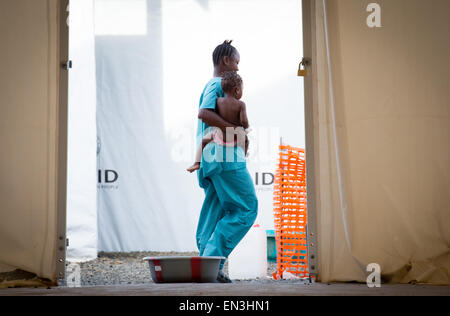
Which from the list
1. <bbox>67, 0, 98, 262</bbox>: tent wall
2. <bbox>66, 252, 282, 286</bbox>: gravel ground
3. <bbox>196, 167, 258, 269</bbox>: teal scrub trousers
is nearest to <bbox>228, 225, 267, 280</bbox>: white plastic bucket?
<bbox>66, 252, 282, 286</bbox>: gravel ground

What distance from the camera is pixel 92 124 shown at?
18.1ft

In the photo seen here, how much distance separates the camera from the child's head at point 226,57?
13.4ft

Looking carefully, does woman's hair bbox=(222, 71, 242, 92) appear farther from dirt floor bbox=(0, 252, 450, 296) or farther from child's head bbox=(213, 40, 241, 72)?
dirt floor bbox=(0, 252, 450, 296)

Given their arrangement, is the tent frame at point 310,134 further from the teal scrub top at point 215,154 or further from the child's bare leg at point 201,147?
the child's bare leg at point 201,147

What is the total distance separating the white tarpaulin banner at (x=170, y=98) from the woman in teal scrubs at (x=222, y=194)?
6.05ft

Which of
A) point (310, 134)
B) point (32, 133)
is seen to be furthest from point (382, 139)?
point (32, 133)

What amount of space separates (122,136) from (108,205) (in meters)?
0.65

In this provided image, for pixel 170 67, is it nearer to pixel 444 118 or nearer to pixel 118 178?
pixel 118 178

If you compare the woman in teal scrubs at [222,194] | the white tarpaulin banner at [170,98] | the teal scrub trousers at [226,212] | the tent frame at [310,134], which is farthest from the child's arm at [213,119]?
the white tarpaulin banner at [170,98]

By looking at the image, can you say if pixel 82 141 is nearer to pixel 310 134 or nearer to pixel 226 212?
pixel 226 212

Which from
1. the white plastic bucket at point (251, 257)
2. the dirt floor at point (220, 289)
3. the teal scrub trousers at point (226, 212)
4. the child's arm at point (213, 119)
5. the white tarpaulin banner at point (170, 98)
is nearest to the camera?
the dirt floor at point (220, 289)

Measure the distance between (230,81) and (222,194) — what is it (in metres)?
0.71

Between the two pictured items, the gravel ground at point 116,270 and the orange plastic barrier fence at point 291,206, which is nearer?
the gravel ground at point 116,270

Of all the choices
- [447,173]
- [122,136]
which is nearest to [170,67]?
[122,136]
